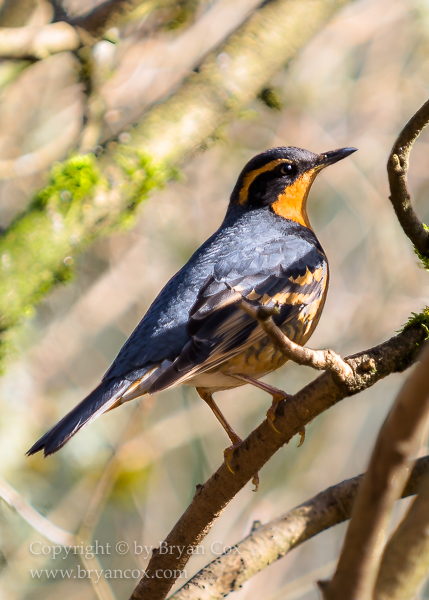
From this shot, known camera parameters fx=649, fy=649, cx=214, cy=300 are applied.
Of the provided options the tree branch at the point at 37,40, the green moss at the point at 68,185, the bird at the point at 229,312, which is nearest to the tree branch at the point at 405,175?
the bird at the point at 229,312

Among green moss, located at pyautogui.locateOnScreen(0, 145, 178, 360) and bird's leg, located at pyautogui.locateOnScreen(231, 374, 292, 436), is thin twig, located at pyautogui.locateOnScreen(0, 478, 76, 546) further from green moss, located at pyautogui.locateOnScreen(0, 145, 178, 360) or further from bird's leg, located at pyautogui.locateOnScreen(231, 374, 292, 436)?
bird's leg, located at pyautogui.locateOnScreen(231, 374, 292, 436)

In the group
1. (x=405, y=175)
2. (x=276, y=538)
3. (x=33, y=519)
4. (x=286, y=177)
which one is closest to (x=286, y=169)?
(x=286, y=177)

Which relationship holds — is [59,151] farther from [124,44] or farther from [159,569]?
[159,569]

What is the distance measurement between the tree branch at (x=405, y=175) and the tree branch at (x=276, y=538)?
55.1 inches

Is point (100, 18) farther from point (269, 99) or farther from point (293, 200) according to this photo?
point (293, 200)

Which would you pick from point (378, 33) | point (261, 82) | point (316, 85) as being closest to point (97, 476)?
point (261, 82)

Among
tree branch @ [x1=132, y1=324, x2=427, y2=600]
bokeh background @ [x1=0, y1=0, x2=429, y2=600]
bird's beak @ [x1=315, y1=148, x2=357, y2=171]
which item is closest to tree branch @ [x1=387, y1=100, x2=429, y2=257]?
tree branch @ [x1=132, y1=324, x2=427, y2=600]

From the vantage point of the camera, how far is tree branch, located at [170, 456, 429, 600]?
3.79 metres

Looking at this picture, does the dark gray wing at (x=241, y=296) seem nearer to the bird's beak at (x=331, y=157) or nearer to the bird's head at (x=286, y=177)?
the bird's head at (x=286, y=177)

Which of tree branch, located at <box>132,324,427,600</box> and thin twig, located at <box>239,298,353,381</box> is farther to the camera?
tree branch, located at <box>132,324,427,600</box>

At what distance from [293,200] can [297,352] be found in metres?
3.32

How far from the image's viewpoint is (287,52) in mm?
6047

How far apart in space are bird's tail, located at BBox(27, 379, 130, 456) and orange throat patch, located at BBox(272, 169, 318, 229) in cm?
217

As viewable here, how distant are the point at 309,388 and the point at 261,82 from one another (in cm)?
395
